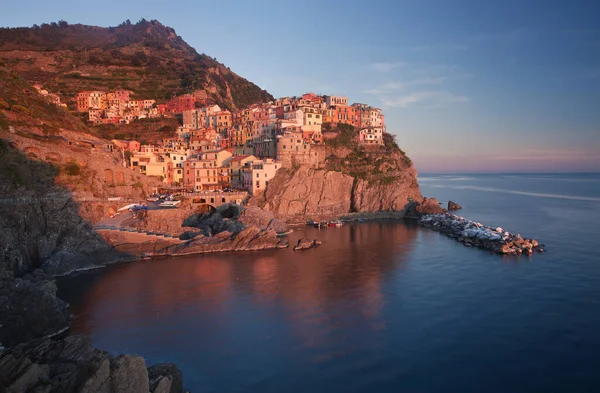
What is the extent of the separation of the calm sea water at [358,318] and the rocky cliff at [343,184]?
1640cm

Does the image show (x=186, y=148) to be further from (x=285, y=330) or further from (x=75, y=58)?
(x=75, y=58)

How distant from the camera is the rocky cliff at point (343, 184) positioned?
49312mm

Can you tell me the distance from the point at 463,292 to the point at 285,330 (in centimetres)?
1194

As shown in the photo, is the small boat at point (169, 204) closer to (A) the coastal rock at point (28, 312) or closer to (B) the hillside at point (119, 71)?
(A) the coastal rock at point (28, 312)

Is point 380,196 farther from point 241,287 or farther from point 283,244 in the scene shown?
point 241,287

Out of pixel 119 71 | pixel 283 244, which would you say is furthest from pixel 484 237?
pixel 119 71

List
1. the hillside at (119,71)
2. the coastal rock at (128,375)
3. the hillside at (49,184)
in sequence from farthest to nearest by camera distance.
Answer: the hillside at (119,71) < the hillside at (49,184) < the coastal rock at (128,375)

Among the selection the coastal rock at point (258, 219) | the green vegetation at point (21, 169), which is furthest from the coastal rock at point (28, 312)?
the coastal rock at point (258, 219)

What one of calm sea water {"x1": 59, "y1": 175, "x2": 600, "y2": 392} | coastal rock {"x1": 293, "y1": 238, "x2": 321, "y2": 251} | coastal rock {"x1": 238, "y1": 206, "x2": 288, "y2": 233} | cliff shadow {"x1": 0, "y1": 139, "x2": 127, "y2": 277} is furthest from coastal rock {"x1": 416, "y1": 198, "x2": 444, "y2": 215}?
cliff shadow {"x1": 0, "y1": 139, "x2": 127, "y2": 277}

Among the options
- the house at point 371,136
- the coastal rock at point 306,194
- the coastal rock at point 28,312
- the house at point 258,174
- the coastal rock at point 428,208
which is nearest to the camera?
the coastal rock at point 28,312

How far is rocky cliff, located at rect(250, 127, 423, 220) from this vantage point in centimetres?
4931

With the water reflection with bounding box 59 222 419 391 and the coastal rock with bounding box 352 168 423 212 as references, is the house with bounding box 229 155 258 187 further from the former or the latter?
the water reflection with bounding box 59 222 419 391

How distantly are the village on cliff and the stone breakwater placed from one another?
19.9 m

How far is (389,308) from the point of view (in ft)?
68.4
